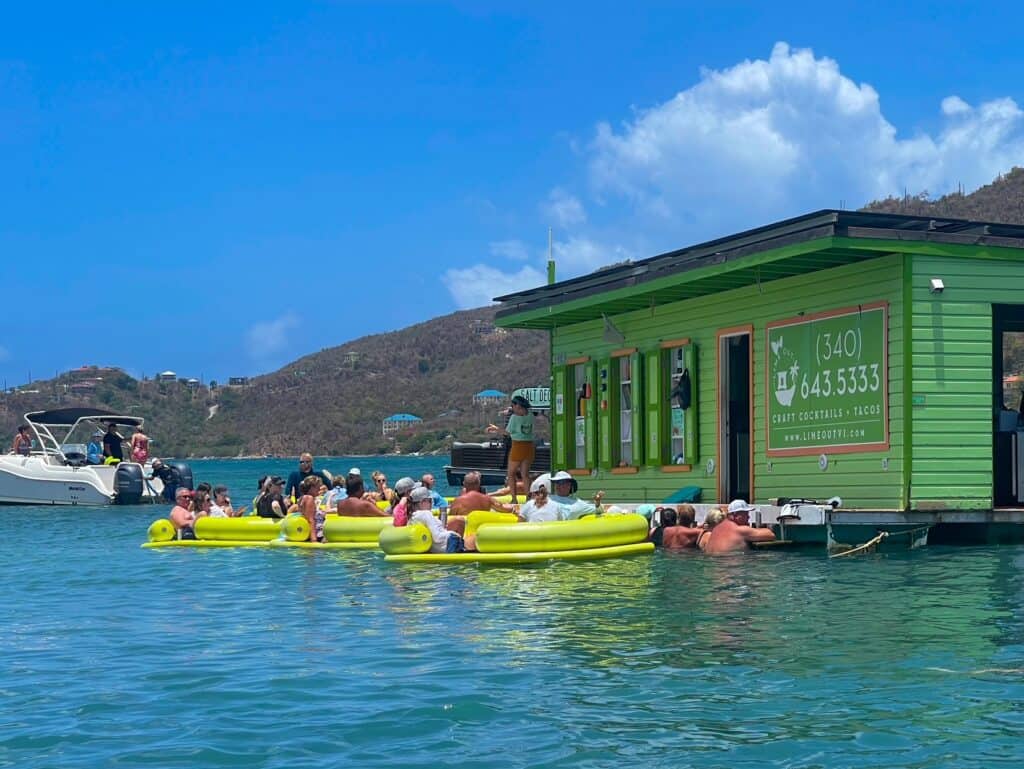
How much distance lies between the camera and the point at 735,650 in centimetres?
1017

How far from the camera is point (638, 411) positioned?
21656mm

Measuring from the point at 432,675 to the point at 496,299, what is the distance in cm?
1536

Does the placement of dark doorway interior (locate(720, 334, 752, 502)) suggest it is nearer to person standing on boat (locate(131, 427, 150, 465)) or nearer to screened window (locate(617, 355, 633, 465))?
screened window (locate(617, 355, 633, 465))

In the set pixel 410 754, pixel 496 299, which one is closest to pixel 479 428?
pixel 496 299

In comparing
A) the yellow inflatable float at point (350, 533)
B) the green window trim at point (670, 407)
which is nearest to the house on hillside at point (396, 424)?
the green window trim at point (670, 407)

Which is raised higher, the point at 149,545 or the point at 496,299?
the point at 496,299

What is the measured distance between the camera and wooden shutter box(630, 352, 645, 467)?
21.6 m

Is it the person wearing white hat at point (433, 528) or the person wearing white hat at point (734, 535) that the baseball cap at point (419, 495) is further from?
the person wearing white hat at point (734, 535)

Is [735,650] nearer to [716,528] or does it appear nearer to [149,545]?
[716,528]

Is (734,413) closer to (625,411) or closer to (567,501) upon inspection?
(625,411)

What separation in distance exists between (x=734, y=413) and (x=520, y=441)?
12.8ft

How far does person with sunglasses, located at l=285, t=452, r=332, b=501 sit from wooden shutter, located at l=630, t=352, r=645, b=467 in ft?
17.0

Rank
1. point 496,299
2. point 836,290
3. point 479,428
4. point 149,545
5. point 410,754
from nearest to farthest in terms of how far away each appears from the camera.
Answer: point 410,754
point 836,290
point 149,545
point 496,299
point 479,428

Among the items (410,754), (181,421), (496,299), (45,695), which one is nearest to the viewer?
(410,754)
